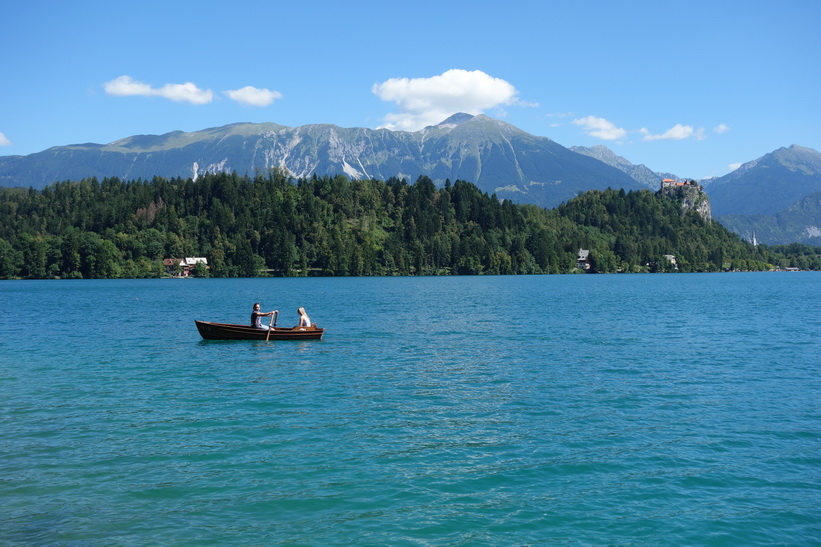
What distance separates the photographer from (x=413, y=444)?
23906 millimetres

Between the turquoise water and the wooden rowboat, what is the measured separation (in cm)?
250

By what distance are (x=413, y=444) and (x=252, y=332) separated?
32.6 meters

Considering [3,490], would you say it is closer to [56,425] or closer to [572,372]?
[56,425]

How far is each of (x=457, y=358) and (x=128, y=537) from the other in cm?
2970

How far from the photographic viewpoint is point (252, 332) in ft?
177

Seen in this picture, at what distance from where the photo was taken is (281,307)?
3767 inches

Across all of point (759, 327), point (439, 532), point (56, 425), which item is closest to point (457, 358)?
point (56, 425)

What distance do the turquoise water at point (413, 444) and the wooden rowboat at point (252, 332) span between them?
250 cm

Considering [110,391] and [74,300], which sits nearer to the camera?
[110,391]

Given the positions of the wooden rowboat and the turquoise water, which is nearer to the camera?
the turquoise water

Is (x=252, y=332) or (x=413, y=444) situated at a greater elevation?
(x=252, y=332)

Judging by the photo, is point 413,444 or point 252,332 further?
point 252,332

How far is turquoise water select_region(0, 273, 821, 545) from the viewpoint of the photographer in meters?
17.2

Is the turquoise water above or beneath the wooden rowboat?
beneath
